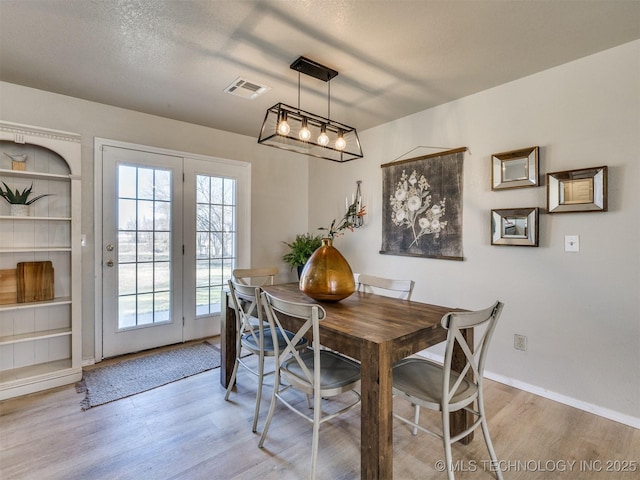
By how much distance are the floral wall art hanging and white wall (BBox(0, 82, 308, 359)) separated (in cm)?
142

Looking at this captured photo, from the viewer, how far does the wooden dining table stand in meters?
1.33

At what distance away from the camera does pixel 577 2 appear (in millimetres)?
1681

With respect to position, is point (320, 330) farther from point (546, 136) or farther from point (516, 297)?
point (546, 136)

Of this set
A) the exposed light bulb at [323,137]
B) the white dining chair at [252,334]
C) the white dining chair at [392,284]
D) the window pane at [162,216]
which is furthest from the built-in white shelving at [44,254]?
the white dining chair at [392,284]

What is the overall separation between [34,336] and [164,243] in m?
1.28

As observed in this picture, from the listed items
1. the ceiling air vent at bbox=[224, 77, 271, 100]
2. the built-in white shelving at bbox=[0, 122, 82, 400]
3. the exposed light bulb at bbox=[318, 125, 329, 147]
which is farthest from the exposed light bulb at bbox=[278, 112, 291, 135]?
the built-in white shelving at bbox=[0, 122, 82, 400]

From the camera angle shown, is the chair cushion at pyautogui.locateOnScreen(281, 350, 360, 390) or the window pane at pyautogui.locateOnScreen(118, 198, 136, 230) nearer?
the chair cushion at pyautogui.locateOnScreen(281, 350, 360, 390)

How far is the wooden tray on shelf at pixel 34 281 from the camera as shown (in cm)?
251

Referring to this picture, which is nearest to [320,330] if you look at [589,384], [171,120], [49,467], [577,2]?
[49,467]

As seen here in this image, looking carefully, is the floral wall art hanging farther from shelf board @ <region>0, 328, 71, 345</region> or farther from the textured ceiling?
shelf board @ <region>0, 328, 71, 345</region>

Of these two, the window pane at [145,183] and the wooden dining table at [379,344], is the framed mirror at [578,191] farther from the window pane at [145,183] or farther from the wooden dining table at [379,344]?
the window pane at [145,183]

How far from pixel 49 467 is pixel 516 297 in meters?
3.26

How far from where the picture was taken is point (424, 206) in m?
3.15

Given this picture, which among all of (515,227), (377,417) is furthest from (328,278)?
(515,227)
